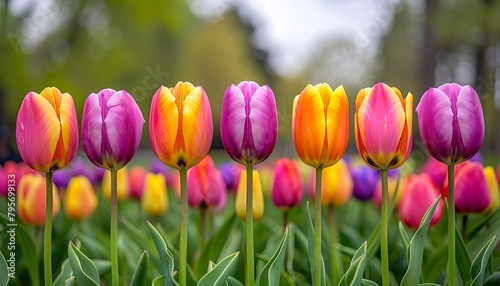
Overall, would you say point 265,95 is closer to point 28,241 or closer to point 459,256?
point 459,256

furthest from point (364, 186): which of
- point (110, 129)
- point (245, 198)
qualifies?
point (110, 129)

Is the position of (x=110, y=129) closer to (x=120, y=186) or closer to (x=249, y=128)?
(x=249, y=128)

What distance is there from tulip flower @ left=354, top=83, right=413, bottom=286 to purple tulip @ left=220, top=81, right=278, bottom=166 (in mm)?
207

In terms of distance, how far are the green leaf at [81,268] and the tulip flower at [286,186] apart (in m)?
0.78

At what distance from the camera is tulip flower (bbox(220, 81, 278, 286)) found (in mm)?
1232

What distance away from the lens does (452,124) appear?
1225 millimetres

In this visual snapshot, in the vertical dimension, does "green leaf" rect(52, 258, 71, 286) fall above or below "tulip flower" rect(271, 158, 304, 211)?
below

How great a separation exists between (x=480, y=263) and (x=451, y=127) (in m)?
0.36

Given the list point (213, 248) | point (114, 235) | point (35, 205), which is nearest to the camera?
point (114, 235)

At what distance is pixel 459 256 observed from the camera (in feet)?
4.81

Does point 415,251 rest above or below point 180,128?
below

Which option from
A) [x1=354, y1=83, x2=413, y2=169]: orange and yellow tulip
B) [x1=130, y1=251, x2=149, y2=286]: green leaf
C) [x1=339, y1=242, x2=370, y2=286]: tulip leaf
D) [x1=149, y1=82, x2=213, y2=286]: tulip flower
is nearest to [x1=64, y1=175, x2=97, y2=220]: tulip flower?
[x1=130, y1=251, x2=149, y2=286]: green leaf

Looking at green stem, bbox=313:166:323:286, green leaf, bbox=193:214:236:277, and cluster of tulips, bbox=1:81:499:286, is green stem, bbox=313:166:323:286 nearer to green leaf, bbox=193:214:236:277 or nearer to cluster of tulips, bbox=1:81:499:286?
cluster of tulips, bbox=1:81:499:286

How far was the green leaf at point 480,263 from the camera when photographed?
126 centimetres
